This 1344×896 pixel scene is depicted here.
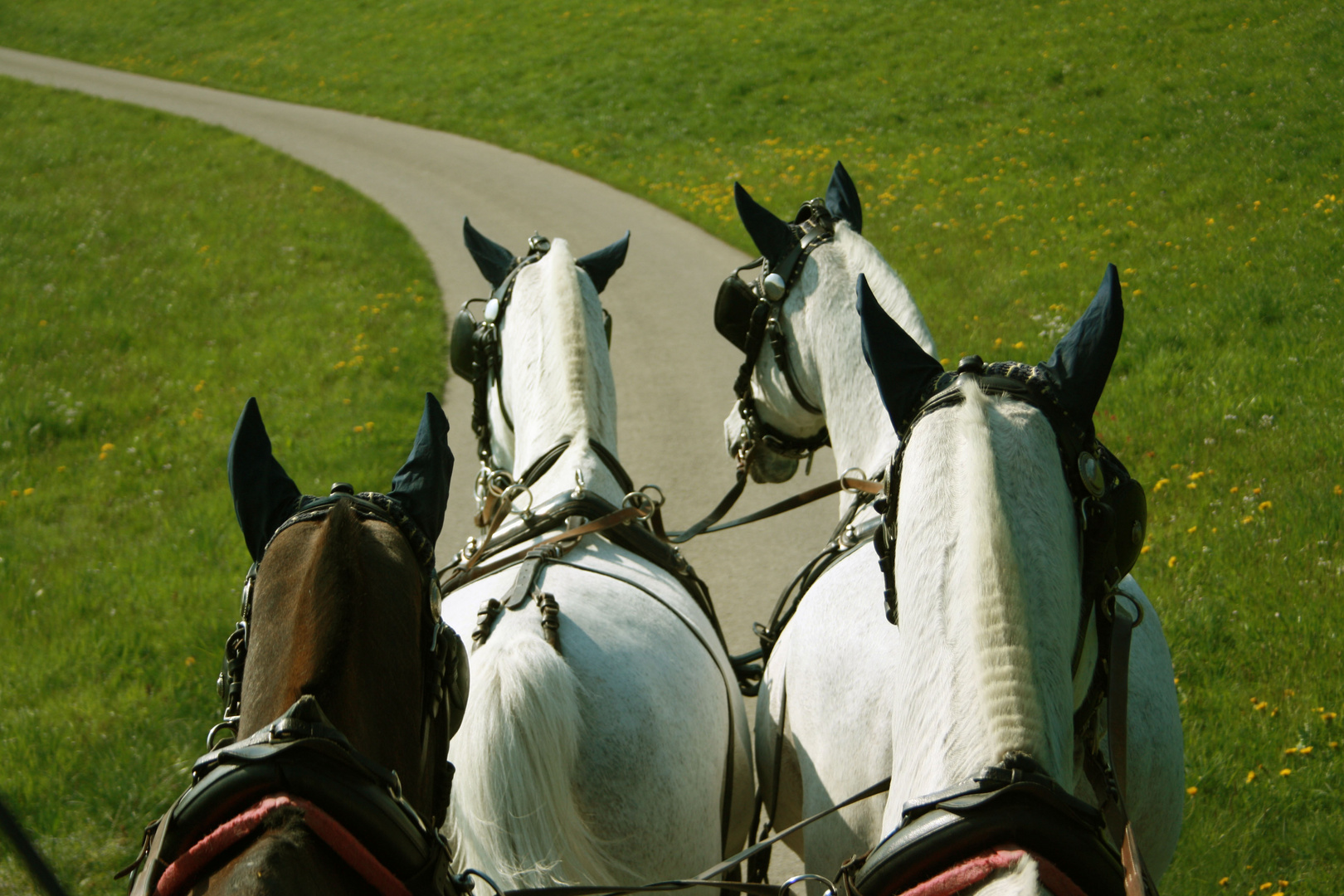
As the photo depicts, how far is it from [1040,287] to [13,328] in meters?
9.63

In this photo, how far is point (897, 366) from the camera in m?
1.70

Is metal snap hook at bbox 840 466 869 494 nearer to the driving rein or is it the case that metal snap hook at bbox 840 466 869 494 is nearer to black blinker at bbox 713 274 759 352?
black blinker at bbox 713 274 759 352

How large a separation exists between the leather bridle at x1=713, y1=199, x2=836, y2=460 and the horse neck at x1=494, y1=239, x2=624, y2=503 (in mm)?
467

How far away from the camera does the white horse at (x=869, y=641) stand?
147 centimetres

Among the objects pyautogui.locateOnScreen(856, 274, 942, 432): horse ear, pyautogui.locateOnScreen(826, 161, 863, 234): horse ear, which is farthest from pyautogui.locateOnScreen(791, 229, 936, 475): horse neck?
pyautogui.locateOnScreen(856, 274, 942, 432): horse ear

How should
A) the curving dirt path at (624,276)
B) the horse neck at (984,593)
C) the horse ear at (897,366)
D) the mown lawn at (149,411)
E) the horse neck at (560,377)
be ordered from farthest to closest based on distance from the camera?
the curving dirt path at (624,276) < the mown lawn at (149,411) < the horse neck at (560,377) < the horse ear at (897,366) < the horse neck at (984,593)

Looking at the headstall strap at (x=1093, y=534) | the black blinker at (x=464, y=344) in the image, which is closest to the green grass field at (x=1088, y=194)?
the headstall strap at (x=1093, y=534)

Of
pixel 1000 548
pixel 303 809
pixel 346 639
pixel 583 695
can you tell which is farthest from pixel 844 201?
pixel 303 809

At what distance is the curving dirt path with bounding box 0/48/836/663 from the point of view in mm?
5926

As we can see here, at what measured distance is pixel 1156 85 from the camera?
40.0ft

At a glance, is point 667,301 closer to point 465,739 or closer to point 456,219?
point 456,219

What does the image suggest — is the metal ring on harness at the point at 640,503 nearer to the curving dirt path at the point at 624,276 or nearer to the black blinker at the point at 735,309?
the black blinker at the point at 735,309

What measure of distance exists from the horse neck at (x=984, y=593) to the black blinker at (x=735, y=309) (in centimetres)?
172

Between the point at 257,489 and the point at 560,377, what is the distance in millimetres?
1336
